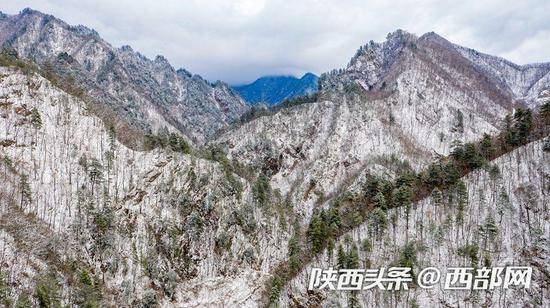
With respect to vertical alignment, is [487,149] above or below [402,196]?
above

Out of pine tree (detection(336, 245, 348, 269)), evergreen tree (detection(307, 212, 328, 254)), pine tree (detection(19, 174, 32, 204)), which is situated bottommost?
pine tree (detection(336, 245, 348, 269))

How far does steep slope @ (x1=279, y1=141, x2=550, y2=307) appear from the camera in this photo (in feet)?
268

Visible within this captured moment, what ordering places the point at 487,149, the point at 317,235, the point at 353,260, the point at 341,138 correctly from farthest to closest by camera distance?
the point at 341,138
the point at 487,149
the point at 317,235
the point at 353,260

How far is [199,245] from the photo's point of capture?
325 ft

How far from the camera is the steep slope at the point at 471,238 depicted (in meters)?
81.8

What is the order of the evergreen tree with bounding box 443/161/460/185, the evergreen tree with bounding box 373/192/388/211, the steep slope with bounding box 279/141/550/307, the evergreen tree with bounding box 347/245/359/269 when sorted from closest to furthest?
the steep slope with bounding box 279/141/550/307, the evergreen tree with bounding box 347/245/359/269, the evergreen tree with bounding box 373/192/388/211, the evergreen tree with bounding box 443/161/460/185

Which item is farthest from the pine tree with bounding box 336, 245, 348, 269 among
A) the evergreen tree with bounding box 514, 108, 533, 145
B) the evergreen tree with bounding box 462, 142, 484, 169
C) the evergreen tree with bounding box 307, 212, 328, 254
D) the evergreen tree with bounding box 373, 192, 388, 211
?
the evergreen tree with bounding box 514, 108, 533, 145

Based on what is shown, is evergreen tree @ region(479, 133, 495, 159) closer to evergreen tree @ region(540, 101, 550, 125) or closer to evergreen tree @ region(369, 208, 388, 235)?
evergreen tree @ region(540, 101, 550, 125)

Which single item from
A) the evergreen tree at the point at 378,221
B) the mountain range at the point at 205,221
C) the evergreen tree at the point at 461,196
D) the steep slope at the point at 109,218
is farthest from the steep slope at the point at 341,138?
the evergreen tree at the point at 461,196

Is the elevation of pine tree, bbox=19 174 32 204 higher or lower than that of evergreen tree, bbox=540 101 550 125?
lower

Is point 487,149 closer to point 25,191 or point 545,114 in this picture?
point 545,114

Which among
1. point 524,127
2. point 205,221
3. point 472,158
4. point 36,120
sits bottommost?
point 205,221

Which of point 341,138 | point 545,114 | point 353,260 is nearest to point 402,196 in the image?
point 353,260

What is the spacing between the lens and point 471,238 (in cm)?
8969
